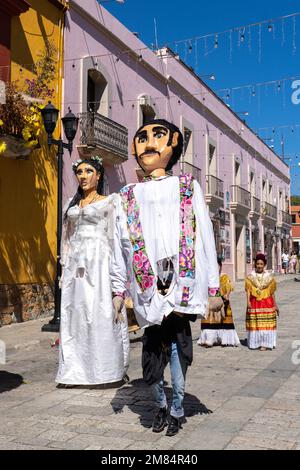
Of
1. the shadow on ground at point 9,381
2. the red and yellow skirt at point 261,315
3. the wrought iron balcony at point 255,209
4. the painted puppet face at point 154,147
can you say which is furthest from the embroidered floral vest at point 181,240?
the wrought iron balcony at point 255,209

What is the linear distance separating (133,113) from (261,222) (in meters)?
15.8

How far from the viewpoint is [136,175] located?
15203 millimetres

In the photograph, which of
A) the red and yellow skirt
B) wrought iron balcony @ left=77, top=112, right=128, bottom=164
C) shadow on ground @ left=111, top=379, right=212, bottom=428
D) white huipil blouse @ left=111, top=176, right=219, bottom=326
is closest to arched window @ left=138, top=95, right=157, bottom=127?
wrought iron balcony @ left=77, top=112, right=128, bottom=164

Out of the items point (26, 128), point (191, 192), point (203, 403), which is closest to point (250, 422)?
point (203, 403)

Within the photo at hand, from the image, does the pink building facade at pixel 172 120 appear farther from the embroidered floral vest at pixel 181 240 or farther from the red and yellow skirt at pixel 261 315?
the embroidered floral vest at pixel 181 240

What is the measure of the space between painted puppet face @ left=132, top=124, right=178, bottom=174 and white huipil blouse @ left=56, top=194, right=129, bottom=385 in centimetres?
134

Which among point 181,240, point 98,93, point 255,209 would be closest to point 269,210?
point 255,209

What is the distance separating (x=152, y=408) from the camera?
3895 millimetres

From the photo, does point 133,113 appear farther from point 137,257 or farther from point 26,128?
point 137,257

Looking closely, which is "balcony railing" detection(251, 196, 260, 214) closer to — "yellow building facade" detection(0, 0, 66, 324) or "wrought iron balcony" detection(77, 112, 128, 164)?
"wrought iron balcony" detection(77, 112, 128, 164)

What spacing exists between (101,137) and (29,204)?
10.7ft

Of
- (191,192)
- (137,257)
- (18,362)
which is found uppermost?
(191,192)

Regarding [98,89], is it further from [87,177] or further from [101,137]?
[87,177]

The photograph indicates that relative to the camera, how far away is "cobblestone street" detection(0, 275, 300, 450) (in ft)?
10.2
